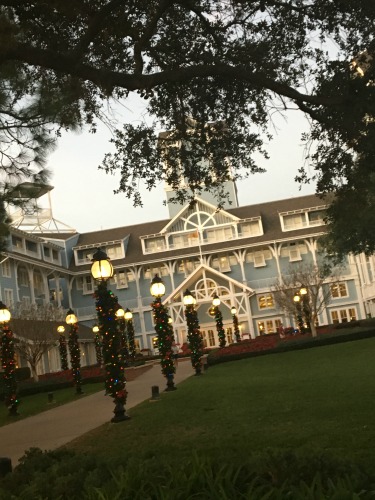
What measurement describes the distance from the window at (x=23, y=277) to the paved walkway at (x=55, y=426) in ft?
102

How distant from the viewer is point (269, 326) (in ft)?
182

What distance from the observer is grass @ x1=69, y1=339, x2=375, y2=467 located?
6.91 meters

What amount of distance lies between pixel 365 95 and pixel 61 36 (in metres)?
4.48

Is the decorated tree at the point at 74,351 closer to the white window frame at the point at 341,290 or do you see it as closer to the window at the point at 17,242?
the window at the point at 17,242

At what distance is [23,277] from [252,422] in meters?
43.5

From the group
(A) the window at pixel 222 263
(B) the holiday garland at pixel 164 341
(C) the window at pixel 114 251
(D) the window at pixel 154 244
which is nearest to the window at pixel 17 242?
(C) the window at pixel 114 251

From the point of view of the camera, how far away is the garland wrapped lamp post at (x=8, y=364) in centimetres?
1916

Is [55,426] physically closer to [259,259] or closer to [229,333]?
[229,333]

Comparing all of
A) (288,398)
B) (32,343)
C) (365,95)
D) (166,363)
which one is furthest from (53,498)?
(32,343)

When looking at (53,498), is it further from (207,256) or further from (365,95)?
(207,256)

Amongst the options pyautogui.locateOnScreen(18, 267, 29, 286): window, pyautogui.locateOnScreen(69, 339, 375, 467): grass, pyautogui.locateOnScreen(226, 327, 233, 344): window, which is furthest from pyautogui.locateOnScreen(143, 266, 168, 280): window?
pyautogui.locateOnScreen(69, 339, 375, 467): grass

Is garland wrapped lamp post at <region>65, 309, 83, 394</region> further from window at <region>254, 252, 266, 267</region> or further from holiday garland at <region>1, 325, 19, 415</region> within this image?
window at <region>254, 252, 266, 267</region>

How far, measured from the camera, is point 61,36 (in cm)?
904

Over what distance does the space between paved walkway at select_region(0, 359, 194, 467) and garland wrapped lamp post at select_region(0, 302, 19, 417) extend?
1.23 meters
